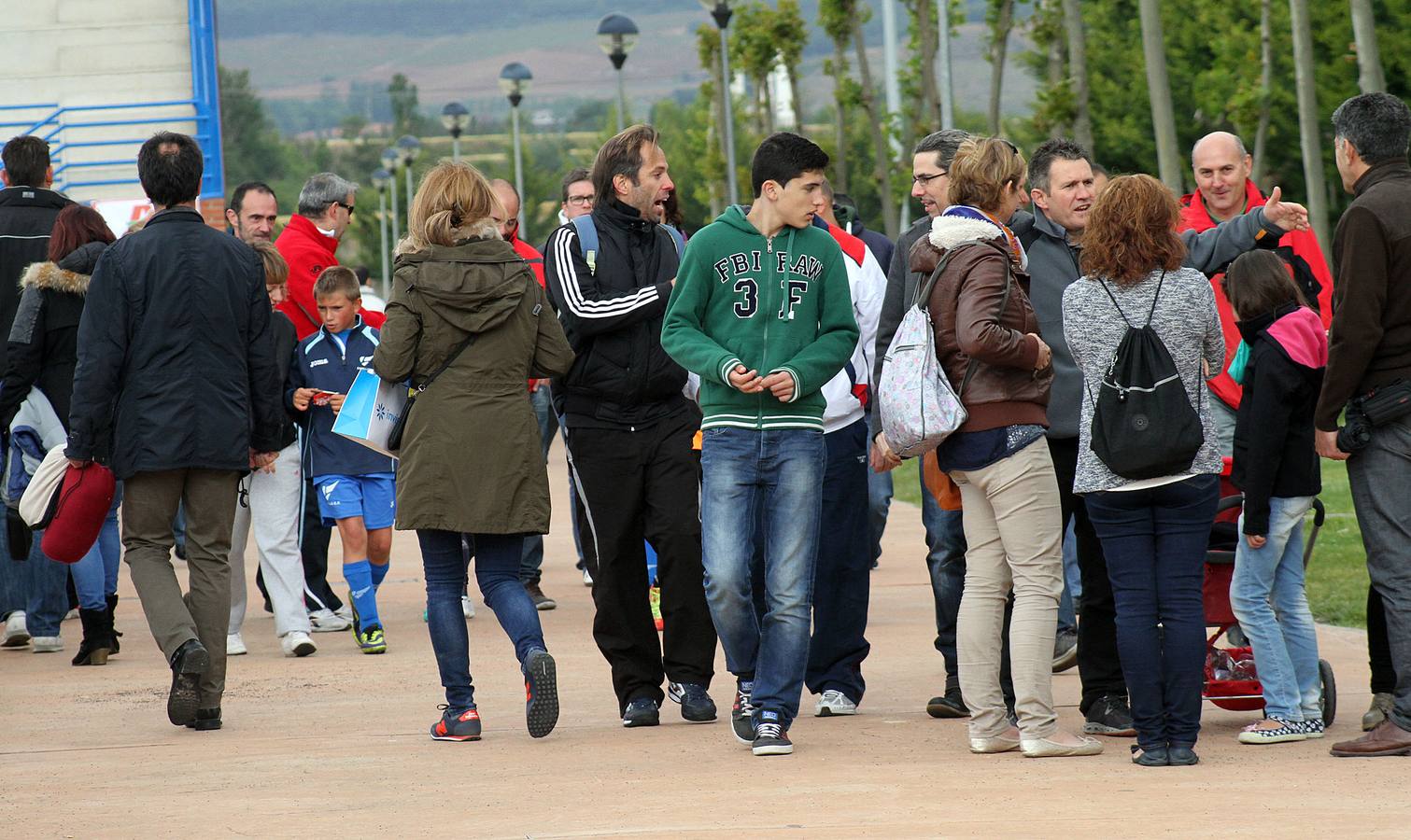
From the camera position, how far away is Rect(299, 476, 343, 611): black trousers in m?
10.2

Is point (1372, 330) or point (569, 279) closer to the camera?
point (1372, 330)

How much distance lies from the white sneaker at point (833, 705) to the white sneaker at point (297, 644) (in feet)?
9.94

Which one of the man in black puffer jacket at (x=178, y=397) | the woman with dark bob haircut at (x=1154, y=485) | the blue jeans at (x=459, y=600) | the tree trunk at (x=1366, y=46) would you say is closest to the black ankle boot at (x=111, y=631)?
the man in black puffer jacket at (x=178, y=397)

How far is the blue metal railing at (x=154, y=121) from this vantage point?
19.1 meters

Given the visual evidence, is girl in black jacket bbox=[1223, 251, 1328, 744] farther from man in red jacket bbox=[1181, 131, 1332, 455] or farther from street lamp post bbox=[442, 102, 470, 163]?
street lamp post bbox=[442, 102, 470, 163]

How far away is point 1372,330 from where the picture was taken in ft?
19.7

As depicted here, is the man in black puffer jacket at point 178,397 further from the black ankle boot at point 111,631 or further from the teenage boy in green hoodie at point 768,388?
the black ankle boot at point 111,631

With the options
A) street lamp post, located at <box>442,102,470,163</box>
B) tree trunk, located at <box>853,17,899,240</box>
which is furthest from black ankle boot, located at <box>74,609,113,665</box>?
street lamp post, located at <box>442,102,470,163</box>

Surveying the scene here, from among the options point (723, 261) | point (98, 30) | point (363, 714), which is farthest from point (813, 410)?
point (98, 30)

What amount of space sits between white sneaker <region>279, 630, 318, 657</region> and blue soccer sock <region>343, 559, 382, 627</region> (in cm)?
27

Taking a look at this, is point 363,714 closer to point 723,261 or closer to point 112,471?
point 112,471

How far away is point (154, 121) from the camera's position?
19375 millimetres

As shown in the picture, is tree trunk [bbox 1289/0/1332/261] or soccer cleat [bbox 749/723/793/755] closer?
soccer cleat [bbox 749/723/793/755]

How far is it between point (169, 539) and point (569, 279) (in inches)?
75.3
